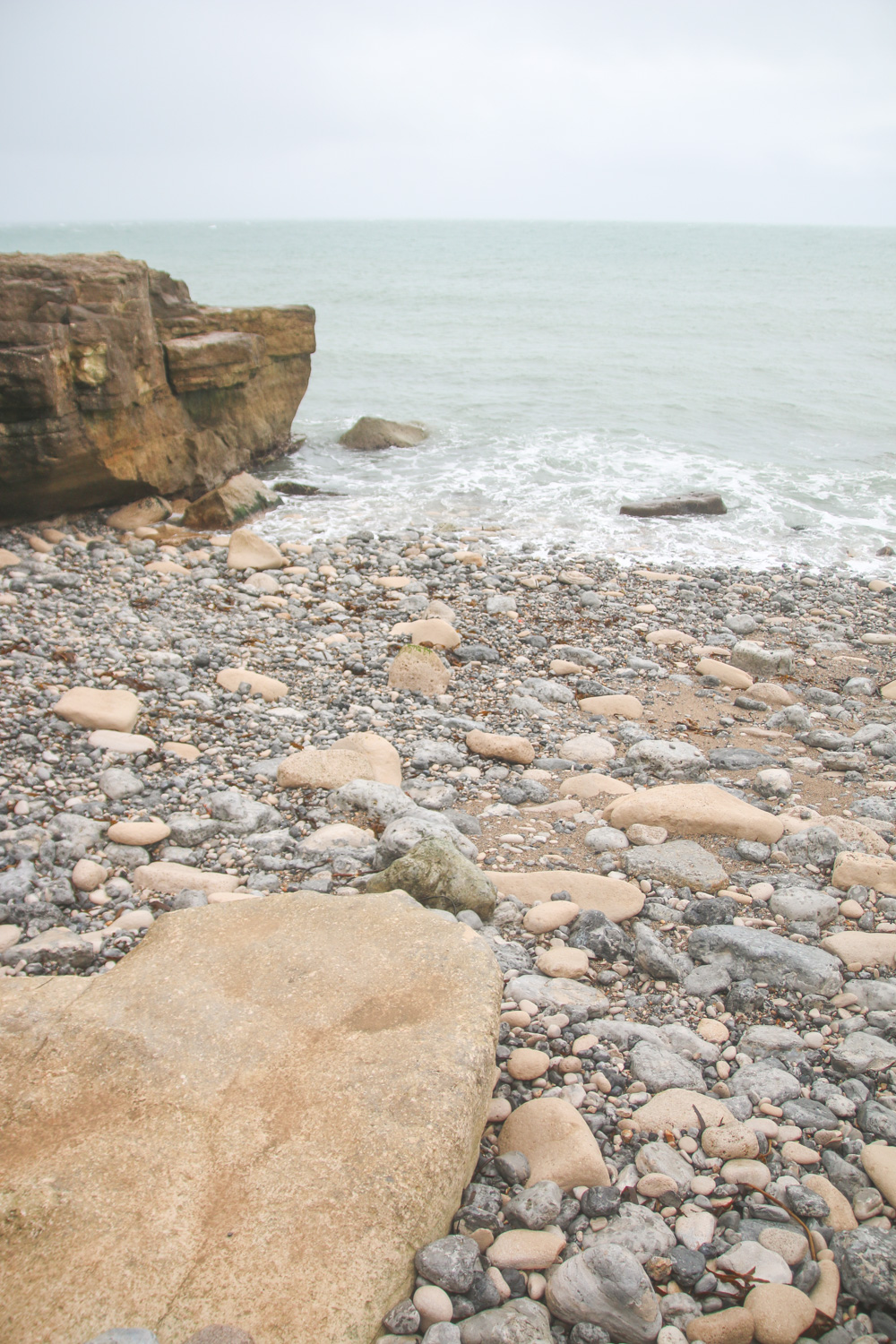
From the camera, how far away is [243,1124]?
2.17 m

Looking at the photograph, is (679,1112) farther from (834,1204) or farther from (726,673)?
(726,673)

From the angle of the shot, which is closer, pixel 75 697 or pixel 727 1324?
pixel 727 1324

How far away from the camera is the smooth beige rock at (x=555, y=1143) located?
235 centimetres

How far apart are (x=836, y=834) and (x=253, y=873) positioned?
2.99m

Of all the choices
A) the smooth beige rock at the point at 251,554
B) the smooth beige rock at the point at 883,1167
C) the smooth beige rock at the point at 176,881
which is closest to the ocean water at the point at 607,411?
the smooth beige rock at the point at 251,554

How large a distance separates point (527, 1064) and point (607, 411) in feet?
55.5

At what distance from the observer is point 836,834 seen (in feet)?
14.1

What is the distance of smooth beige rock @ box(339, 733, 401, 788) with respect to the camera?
4805 mm

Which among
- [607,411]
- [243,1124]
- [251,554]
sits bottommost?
[251,554]

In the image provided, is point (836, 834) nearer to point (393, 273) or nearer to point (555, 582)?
point (555, 582)

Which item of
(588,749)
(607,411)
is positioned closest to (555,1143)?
(588,749)

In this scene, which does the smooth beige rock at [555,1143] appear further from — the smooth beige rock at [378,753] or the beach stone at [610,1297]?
the smooth beige rock at [378,753]

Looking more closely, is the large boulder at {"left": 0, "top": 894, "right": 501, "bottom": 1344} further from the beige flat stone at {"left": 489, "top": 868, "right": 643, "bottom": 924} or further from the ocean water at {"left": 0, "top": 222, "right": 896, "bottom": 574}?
the ocean water at {"left": 0, "top": 222, "right": 896, "bottom": 574}

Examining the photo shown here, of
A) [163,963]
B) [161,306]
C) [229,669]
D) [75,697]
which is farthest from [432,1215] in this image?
[161,306]
